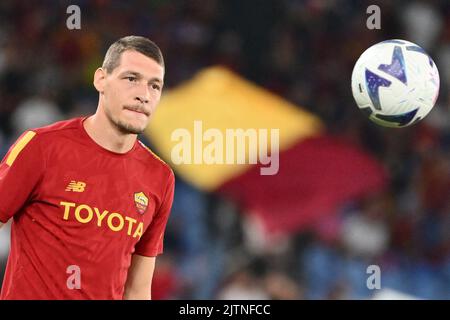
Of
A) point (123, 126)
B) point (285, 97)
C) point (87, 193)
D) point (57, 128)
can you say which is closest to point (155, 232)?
point (87, 193)

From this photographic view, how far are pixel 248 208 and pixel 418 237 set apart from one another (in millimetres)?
2149

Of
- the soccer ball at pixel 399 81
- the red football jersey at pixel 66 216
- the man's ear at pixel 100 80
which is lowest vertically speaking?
the red football jersey at pixel 66 216

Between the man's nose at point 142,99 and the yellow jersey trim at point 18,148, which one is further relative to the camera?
the man's nose at point 142,99

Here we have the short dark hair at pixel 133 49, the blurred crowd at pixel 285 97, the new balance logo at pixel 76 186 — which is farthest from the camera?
the blurred crowd at pixel 285 97

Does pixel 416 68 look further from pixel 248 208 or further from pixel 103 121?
pixel 248 208

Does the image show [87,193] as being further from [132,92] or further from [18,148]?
[132,92]

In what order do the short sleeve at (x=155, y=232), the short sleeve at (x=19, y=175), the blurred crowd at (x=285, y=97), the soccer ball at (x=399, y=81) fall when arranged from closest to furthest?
the short sleeve at (x=19, y=175) → the short sleeve at (x=155, y=232) → the soccer ball at (x=399, y=81) → the blurred crowd at (x=285, y=97)

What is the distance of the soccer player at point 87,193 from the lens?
4.25 meters

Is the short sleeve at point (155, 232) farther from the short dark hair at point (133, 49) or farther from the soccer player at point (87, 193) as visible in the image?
the short dark hair at point (133, 49)

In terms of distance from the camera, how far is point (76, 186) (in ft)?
14.2

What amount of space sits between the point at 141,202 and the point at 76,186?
35 centimetres

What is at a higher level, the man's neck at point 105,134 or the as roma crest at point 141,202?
the man's neck at point 105,134

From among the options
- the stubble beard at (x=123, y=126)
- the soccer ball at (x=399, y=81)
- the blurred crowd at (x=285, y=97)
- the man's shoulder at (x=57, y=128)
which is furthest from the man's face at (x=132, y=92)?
the blurred crowd at (x=285, y=97)

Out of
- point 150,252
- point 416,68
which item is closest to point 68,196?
point 150,252
